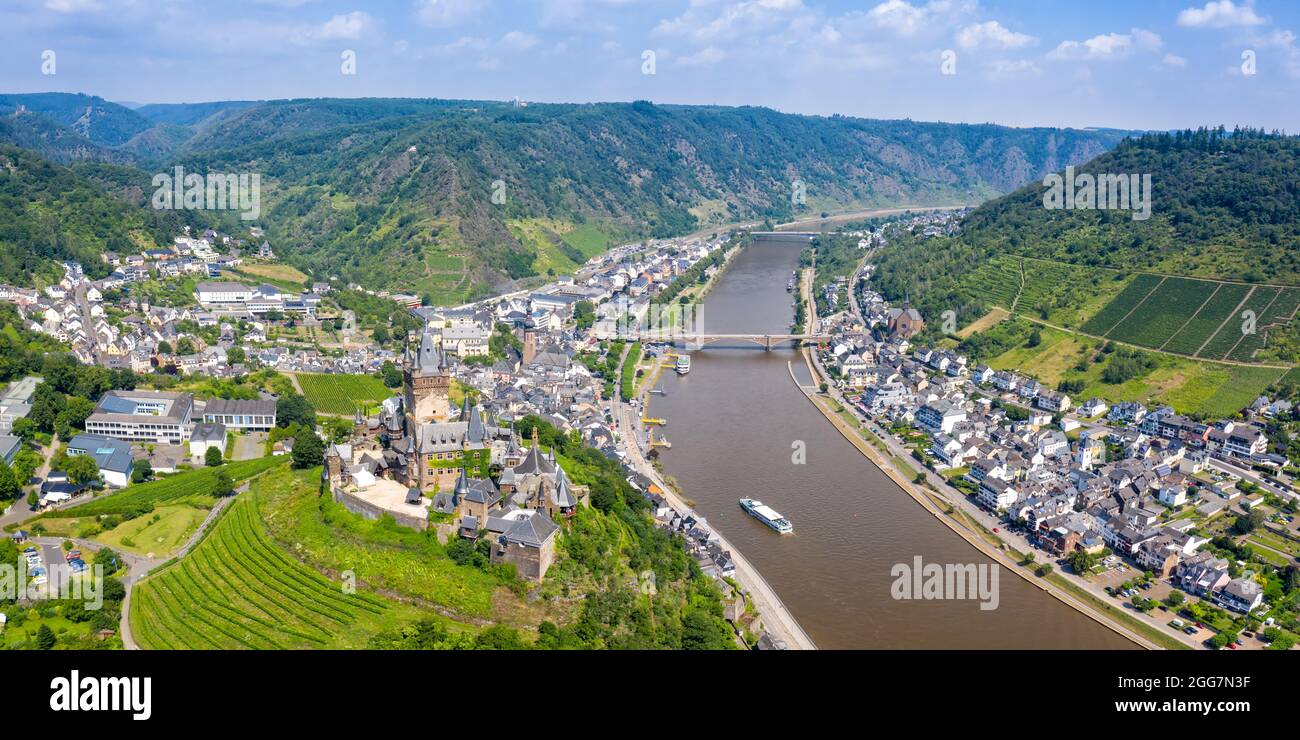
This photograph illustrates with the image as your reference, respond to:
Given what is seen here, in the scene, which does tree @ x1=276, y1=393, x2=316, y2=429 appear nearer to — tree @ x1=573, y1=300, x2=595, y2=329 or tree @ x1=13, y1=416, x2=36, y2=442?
tree @ x1=13, y1=416, x2=36, y2=442

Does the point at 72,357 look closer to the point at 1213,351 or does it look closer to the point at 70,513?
the point at 70,513

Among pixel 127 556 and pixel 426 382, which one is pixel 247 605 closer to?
pixel 127 556

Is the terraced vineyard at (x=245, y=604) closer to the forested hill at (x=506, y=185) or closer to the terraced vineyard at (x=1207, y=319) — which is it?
the terraced vineyard at (x=1207, y=319)

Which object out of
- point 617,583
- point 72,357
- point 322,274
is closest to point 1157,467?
point 617,583

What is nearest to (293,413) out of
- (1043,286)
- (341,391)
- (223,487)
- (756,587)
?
(341,391)

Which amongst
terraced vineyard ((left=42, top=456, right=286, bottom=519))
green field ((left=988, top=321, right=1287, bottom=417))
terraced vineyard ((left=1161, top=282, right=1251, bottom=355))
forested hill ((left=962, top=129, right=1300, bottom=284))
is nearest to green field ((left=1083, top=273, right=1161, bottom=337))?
green field ((left=988, top=321, right=1287, bottom=417))
